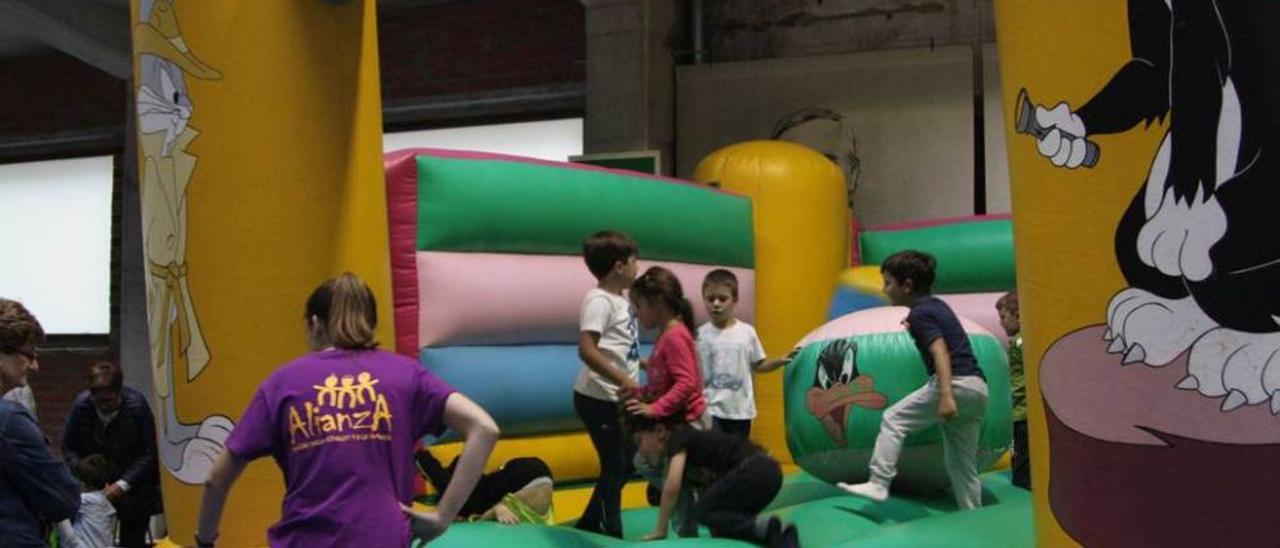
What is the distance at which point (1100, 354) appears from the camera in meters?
2.20

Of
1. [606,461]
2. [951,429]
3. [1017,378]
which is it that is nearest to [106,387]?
[606,461]

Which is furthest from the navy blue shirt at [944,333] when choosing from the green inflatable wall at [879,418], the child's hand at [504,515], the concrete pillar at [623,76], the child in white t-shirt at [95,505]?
the concrete pillar at [623,76]

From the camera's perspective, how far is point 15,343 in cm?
242

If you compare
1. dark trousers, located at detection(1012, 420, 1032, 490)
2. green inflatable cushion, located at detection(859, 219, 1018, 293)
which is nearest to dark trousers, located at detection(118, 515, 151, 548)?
dark trousers, located at detection(1012, 420, 1032, 490)

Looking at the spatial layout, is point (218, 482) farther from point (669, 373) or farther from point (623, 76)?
point (623, 76)

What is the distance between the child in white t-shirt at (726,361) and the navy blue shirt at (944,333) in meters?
0.63

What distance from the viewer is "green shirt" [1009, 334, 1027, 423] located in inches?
172

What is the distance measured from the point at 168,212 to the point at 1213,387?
273 cm

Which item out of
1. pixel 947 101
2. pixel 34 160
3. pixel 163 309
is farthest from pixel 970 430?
pixel 34 160

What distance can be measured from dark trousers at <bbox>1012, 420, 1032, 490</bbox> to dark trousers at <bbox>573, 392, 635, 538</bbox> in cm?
156

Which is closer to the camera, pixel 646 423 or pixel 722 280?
pixel 646 423

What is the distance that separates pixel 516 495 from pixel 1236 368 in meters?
2.09

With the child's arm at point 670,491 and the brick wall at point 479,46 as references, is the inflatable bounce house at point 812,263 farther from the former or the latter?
the brick wall at point 479,46

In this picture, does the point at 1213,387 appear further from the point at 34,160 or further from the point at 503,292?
the point at 34,160
